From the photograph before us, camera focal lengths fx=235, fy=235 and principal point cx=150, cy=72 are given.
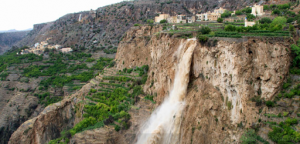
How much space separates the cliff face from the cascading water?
2.59 ft

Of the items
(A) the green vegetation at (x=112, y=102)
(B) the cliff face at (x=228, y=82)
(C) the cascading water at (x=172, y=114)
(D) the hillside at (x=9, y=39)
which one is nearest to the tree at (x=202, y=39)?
(B) the cliff face at (x=228, y=82)

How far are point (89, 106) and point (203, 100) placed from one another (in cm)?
1797

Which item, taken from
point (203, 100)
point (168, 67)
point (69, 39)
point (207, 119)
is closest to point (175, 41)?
point (168, 67)

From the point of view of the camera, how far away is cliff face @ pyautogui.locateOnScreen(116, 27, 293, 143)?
18703 millimetres

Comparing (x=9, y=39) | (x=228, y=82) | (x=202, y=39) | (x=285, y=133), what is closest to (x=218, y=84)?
(x=228, y=82)

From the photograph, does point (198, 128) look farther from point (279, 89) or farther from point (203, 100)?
point (279, 89)

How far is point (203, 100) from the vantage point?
22.6 metres

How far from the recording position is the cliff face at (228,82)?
18703 mm

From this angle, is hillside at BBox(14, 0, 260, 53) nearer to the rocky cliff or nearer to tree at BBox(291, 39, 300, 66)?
the rocky cliff

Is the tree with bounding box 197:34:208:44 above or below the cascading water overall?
Result: above

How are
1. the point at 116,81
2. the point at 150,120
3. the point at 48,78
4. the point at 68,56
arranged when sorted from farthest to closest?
the point at 68,56
the point at 48,78
the point at 116,81
the point at 150,120

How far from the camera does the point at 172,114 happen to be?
24.8 m

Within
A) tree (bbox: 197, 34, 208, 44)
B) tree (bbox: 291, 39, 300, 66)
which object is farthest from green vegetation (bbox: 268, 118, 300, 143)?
tree (bbox: 197, 34, 208, 44)

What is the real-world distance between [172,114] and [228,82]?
7063 millimetres
